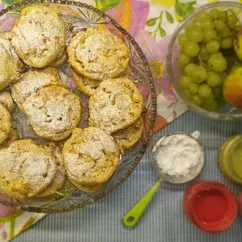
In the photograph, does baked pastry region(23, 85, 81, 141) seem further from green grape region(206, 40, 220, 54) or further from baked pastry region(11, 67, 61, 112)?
green grape region(206, 40, 220, 54)

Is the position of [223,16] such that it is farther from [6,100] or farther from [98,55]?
[6,100]

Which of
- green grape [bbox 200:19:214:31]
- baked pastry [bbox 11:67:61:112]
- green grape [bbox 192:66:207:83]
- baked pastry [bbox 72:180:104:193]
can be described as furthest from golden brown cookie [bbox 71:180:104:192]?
green grape [bbox 200:19:214:31]

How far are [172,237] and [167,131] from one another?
266 millimetres

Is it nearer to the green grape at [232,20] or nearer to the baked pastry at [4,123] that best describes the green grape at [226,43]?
the green grape at [232,20]

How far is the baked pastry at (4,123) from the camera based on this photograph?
1.13 m

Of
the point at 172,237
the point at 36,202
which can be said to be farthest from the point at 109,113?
the point at 172,237

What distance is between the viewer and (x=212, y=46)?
43.7 inches

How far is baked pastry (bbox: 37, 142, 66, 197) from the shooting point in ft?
3.79

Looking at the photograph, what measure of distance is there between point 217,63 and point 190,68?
0.20 ft

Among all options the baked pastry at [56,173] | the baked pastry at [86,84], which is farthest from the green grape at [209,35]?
the baked pastry at [56,173]

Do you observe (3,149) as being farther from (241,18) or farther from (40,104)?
(241,18)

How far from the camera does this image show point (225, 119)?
1.22 metres

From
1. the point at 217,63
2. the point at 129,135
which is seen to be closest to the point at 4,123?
the point at 129,135

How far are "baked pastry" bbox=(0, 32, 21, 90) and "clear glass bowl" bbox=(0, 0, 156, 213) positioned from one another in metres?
0.07
